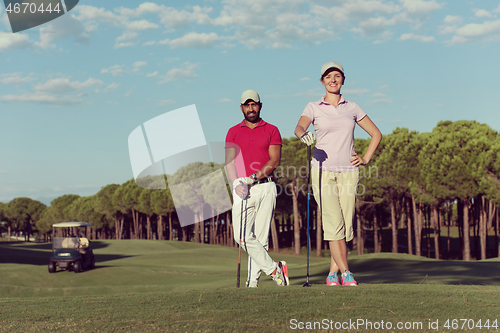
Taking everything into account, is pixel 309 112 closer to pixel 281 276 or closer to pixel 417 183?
pixel 281 276

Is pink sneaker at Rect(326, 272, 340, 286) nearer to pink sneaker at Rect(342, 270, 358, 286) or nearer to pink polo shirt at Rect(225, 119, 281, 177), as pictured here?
pink sneaker at Rect(342, 270, 358, 286)

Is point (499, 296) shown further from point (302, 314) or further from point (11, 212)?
point (11, 212)

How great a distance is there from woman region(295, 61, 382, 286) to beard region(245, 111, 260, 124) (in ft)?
2.25

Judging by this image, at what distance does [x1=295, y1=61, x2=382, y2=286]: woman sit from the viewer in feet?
21.3

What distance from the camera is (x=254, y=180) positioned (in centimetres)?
673

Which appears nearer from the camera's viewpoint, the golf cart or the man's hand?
the man's hand

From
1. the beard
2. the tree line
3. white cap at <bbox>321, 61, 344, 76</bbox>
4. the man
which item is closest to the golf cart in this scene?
the tree line

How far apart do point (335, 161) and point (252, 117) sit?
1.42 metres

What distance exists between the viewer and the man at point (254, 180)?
6758 millimetres

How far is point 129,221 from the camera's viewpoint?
336 ft

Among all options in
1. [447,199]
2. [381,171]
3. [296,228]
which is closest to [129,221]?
[296,228]

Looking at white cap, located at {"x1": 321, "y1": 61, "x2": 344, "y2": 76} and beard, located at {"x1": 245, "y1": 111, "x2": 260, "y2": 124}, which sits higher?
white cap, located at {"x1": 321, "y1": 61, "x2": 344, "y2": 76}

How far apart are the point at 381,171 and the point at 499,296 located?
35.4 metres

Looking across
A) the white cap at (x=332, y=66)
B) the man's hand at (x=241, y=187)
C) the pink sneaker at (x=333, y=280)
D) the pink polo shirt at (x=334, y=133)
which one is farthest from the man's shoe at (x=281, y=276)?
the white cap at (x=332, y=66)
